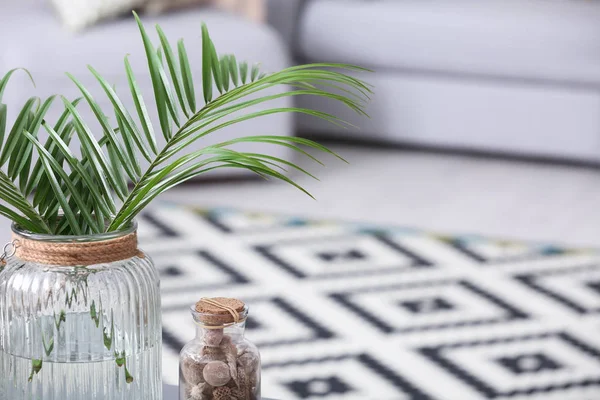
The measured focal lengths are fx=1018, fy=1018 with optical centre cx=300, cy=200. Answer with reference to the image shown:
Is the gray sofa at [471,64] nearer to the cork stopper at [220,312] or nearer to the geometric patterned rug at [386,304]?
the geometric patterned rug at [386,304]

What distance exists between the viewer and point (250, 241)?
8.16 feet

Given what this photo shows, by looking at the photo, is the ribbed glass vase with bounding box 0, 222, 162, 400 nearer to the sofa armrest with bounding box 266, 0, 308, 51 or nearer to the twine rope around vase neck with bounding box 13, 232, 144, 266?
the twine rope around vase neck with bounding box 13, 232, 144, 266

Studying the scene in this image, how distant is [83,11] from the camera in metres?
2.75

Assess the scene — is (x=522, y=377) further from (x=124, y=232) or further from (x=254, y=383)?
(x=124, y=232)

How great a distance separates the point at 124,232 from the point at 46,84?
187cm

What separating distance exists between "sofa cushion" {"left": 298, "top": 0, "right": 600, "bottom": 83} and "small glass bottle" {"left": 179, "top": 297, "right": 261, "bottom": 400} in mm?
2270

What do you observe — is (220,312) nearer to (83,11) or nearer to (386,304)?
(386,304)

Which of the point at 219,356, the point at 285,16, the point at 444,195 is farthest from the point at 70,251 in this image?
the point at 285,16

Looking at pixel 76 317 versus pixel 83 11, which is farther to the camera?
pixel 83 11

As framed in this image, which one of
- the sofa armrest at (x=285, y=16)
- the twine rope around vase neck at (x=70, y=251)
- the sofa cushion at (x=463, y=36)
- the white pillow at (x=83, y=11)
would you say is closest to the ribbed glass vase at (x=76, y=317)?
the twine rope around vase neck at (x=70, y=251)

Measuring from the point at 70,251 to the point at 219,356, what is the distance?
0.54ft

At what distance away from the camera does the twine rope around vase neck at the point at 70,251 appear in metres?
0.87

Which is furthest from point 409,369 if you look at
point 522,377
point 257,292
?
point 257,292

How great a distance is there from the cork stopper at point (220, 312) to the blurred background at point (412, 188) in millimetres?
839
